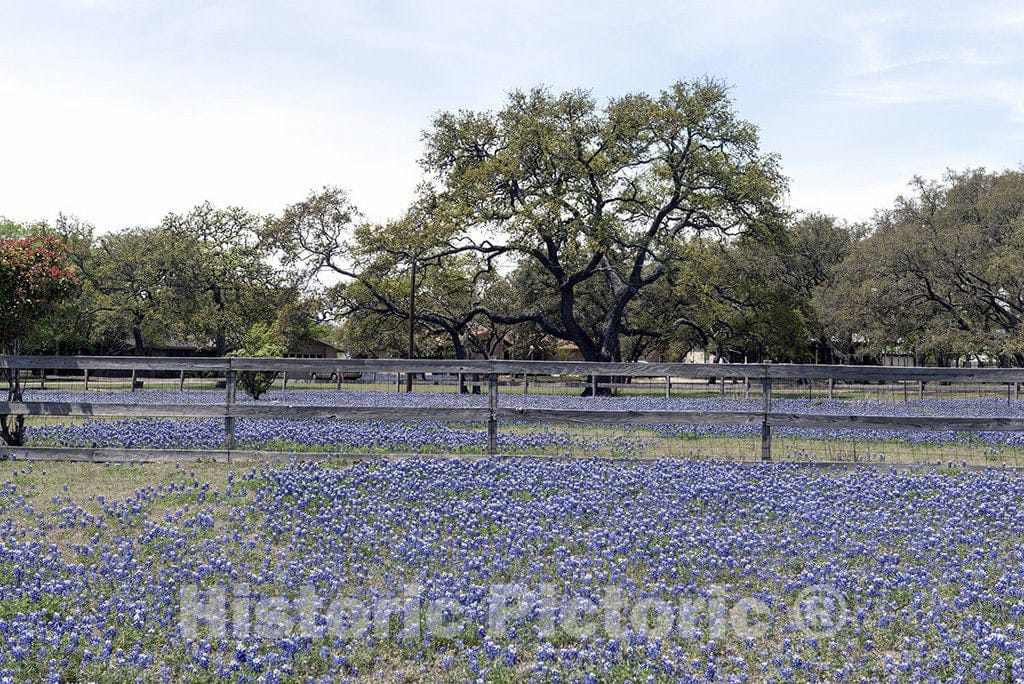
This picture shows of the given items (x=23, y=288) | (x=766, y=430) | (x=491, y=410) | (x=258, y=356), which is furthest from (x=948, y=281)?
(x=23, y=288)

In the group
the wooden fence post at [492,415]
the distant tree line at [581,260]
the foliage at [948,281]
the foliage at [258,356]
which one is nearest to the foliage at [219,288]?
the distant tree line at [581,260]

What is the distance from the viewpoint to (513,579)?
6148 mm

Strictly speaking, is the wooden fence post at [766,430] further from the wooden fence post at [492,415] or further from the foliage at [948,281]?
the foliage at [948,281]

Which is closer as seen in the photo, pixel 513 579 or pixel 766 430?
pixel 513 579

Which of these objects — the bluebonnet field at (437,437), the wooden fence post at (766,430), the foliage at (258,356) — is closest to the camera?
the wooden fence post at (766,430)

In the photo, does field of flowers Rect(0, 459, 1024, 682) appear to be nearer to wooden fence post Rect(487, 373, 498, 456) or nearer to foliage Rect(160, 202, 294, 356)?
wooden fence post Rect(487, 373, 498, 456)

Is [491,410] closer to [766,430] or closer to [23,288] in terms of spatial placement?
[766,430]

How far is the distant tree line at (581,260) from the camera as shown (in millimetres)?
37594

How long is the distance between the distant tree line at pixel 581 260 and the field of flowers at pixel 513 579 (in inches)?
986

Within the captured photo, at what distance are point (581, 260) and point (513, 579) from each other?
3663 cm

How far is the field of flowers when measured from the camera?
4.81 m

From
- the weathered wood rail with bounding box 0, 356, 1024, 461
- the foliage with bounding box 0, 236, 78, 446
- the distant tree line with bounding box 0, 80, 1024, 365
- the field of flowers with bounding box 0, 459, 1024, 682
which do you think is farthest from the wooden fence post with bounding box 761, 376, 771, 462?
the distant tree line with bounding box 0, 80, 1024, 365

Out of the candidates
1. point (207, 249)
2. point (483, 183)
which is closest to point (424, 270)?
point (483, 183)

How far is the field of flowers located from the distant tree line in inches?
986
